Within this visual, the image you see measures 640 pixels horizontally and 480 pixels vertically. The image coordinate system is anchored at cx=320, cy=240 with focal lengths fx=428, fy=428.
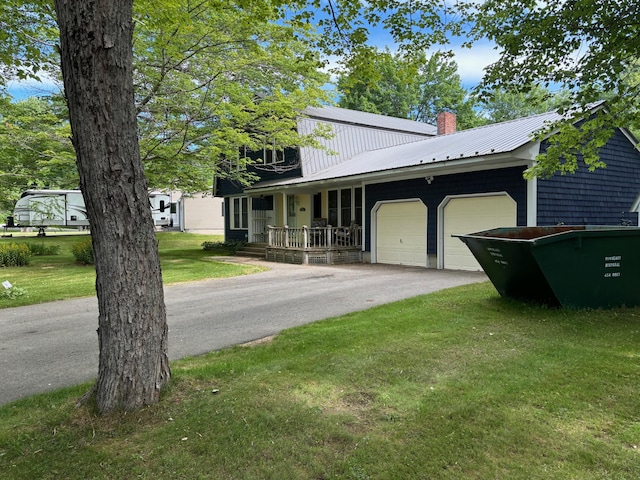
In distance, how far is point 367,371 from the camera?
3867mm

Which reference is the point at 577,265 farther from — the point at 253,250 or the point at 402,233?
the point at 253,250

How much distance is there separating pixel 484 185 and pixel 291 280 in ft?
18.3

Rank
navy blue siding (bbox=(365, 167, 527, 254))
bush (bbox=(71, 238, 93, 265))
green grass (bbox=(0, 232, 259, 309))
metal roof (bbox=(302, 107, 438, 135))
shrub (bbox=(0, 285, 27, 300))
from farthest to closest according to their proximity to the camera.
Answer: metal roof (bbox=(302, 107, 438, 135)), bush (bbox=(71, 238, 93, 265)), navy blue siding (bbox=(365, 167, 527, 254)), green grass (bbox=(0, 232, 259, 309)), shrub (bbox=(0, 285, 27, 300))

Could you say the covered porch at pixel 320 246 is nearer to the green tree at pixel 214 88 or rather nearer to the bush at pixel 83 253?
the green tree at pixel 214 88

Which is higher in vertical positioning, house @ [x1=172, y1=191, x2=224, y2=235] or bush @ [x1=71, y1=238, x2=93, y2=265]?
house @ [x1=172, y1=191, x2=224, y2=235]

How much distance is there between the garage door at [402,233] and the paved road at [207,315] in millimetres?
1319

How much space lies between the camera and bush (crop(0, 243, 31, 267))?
46.4 ft

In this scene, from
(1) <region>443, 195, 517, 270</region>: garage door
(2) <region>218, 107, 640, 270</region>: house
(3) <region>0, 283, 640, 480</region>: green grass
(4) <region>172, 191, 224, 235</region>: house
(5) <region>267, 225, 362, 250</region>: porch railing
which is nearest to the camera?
(3) <region>0, 283, 640, 480</region>: green grass

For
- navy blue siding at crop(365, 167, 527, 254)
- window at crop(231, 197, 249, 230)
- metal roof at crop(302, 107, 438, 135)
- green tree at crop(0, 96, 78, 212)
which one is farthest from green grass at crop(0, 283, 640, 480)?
window at crop(231, 197, 249, 230)

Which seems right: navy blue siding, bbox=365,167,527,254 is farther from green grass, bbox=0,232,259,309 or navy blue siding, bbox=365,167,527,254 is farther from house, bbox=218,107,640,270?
green grass, bbox=0,232,259,309

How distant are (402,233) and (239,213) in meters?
10.7

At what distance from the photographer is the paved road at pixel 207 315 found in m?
4.61

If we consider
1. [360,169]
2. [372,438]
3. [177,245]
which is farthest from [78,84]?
[177,245]

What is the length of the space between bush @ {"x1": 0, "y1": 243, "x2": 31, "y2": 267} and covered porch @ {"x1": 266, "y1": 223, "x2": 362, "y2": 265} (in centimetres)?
842
